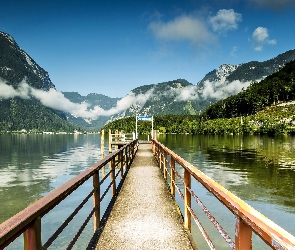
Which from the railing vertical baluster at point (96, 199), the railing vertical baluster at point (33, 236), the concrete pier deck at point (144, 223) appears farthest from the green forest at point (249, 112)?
the railing vertical baluster at point (33, 236)

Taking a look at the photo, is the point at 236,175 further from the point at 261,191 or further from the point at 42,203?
the point at 42,203

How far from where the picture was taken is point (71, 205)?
19.2 m

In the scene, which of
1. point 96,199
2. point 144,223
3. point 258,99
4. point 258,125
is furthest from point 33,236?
point 258,99

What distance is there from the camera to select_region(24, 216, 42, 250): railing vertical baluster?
2809 millimetres

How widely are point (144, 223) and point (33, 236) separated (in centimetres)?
404

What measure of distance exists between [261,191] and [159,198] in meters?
15.2

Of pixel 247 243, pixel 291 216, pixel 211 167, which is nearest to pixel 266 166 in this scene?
pixel 211 167

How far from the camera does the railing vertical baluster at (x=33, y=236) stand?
9.21ft

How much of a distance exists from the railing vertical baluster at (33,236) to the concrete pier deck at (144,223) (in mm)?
2536

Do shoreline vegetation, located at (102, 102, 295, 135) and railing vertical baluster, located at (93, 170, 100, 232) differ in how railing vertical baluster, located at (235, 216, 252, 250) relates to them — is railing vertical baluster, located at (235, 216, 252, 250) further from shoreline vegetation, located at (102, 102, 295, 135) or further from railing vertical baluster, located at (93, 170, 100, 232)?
shoreline vegetation, located at (102, 102, 295, 135)

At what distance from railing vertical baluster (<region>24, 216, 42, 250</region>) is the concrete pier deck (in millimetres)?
2536

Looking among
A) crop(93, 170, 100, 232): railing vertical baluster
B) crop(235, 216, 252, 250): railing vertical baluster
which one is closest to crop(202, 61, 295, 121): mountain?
crop(93, 170, 100, 232): railing vertical baluster

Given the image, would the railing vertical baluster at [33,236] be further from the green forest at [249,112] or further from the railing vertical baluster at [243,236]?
the green forest at [249,112]

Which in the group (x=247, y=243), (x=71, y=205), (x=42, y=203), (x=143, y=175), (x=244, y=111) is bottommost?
(x=71, y=205)
